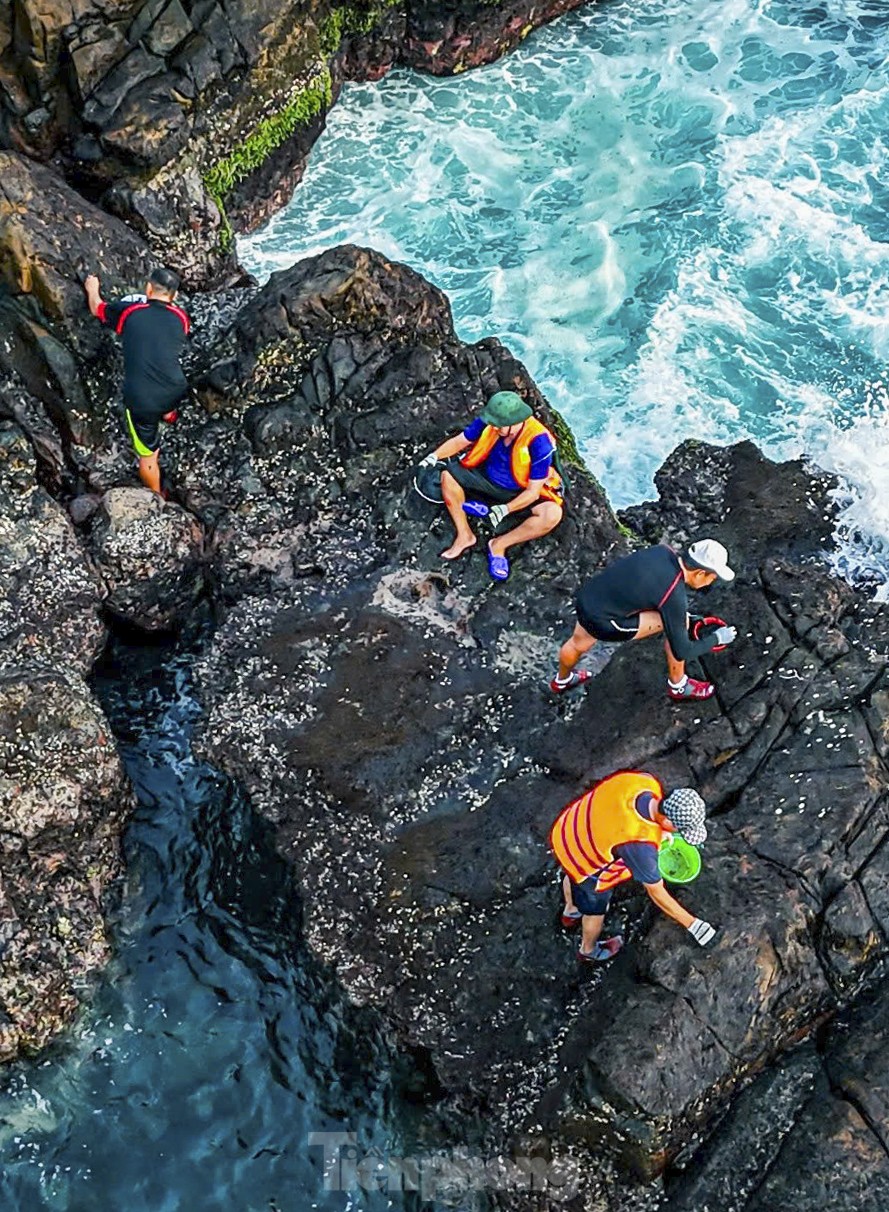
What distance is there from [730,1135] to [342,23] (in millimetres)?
16547

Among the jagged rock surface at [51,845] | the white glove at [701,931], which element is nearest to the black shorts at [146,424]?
the jagged rock surface at [51,845]

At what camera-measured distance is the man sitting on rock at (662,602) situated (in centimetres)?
1016

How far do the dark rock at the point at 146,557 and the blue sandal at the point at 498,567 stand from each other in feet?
9.83

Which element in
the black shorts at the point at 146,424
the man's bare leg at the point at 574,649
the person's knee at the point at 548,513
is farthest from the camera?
the black shorts at the point at 146,424

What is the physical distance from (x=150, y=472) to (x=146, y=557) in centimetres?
106

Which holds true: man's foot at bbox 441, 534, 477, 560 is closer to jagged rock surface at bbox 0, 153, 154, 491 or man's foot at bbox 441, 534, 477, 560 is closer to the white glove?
jagged rock surface at bbox 0, 153, 154, 491

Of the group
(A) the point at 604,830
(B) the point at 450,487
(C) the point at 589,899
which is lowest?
(C) the point at 589,899

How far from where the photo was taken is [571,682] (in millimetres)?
11266

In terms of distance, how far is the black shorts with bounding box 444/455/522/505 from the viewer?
12.0 m

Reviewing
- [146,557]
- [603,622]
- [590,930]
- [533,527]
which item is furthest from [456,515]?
[590,930]

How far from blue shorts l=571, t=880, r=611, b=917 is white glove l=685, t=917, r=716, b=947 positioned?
0.64 m

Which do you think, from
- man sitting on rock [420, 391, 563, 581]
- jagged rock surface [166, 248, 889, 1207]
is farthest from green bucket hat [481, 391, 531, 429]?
jagged rock surface [166, 248, 889, 1207]

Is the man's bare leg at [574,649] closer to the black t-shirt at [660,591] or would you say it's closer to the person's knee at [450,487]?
the black t-shirt at [660,591]

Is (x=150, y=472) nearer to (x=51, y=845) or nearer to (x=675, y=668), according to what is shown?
(x=51, y=845)
